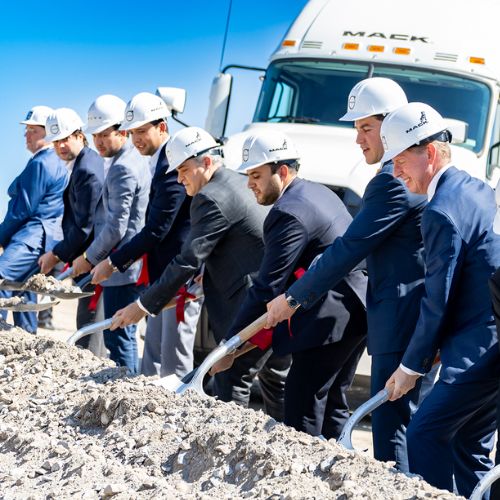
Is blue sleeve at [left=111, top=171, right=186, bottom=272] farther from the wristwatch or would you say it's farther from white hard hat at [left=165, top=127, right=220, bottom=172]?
the wristwatch

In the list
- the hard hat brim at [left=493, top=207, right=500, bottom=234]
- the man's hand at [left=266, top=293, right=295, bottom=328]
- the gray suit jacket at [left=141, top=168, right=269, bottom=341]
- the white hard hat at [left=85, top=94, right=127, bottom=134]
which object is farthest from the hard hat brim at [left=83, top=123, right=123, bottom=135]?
the hard hat brim at [left=493, top=207, right=500, bottom=234]

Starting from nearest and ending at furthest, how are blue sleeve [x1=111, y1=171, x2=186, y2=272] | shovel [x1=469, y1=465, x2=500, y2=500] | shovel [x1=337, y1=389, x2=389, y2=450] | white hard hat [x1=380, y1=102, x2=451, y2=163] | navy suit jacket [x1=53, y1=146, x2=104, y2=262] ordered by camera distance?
shovel [x1=469, y1=465, x2=500, y2=500]
shovel [x1=337, y1=389, x2=389, y2=450]
white hard hat [x1=380, y1=102, x2=451, y2=163]
blue sleeve [x1=111, y1=171, x2=186, y2=272]
navy suit jacket [x1=53, y1=146, x2=104, y2=262]

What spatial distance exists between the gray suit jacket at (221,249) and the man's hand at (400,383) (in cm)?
182

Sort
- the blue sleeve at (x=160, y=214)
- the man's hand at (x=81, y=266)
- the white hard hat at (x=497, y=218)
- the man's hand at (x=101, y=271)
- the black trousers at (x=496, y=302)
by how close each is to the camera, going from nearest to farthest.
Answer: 1. the black trousers at (x=496, y=302)
2. the white hard hat at (x=497, y=218)
3. the blue sleeve at (x=160, y=214)
4. the man's hand at (x=101, y=271)
5. the man's hand at (x=81, y=266)

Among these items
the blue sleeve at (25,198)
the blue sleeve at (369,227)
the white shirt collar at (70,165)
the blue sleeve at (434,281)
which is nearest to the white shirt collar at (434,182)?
the blue sleeve at (434,281)

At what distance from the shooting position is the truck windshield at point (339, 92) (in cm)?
879

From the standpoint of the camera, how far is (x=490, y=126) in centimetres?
873

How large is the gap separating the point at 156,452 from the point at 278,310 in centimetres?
103

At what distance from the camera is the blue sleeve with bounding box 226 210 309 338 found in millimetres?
5668

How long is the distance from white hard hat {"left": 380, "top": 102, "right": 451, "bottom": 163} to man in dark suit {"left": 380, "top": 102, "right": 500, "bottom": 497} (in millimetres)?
179

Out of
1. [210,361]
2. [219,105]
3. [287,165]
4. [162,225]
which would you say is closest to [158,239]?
[162,225]

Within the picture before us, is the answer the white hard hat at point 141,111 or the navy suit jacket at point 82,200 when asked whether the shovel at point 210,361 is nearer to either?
the white hard hat at point 141,111

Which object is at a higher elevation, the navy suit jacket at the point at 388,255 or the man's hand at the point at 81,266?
the navy suit jacket at the point at 388,255

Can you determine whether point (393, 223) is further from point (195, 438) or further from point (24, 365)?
point (24, 365)
